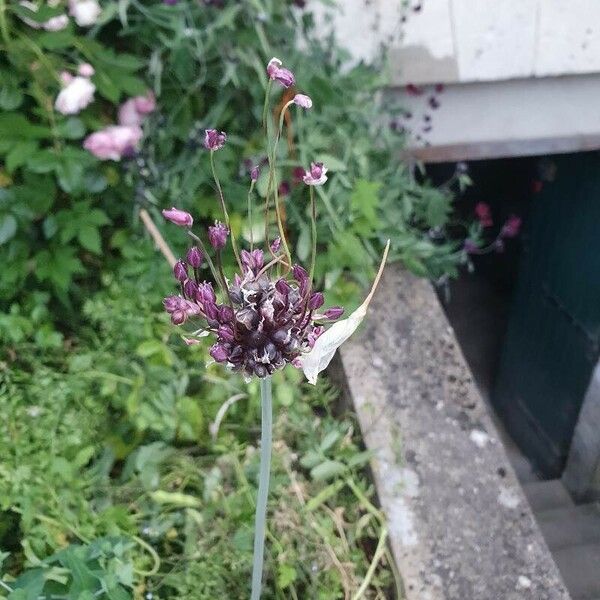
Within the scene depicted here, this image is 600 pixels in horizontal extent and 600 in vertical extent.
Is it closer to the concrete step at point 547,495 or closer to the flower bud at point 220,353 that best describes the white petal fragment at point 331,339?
the flower bud at point 220,353

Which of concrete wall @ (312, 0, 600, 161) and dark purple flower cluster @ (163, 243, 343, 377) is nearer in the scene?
dark purple flower cluster @ (163, 243, 343, 377)

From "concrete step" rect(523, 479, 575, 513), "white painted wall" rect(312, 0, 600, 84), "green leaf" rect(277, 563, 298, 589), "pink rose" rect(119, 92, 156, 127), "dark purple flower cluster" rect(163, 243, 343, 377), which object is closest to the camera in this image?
"dark purple flower cluster" rect(163, 243, 343, 377)

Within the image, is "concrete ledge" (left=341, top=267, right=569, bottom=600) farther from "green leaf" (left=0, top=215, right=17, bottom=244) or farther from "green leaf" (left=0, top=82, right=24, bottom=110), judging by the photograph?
"green leaf" (left=0, top=82, right=24, bottom=110)

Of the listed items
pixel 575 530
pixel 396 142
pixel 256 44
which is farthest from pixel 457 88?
pixel 575 530

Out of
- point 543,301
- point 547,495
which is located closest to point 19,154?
point 543,301

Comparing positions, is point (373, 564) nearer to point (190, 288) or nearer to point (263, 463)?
point (263, 463)

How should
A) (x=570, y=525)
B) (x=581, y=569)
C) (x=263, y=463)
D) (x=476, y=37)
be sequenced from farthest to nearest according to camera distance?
(x=570, y=525)
(x=581, y=569)
(x=476, y=37)
(x=263, y=463)

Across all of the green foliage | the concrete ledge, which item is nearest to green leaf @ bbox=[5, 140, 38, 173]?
the green foliage
